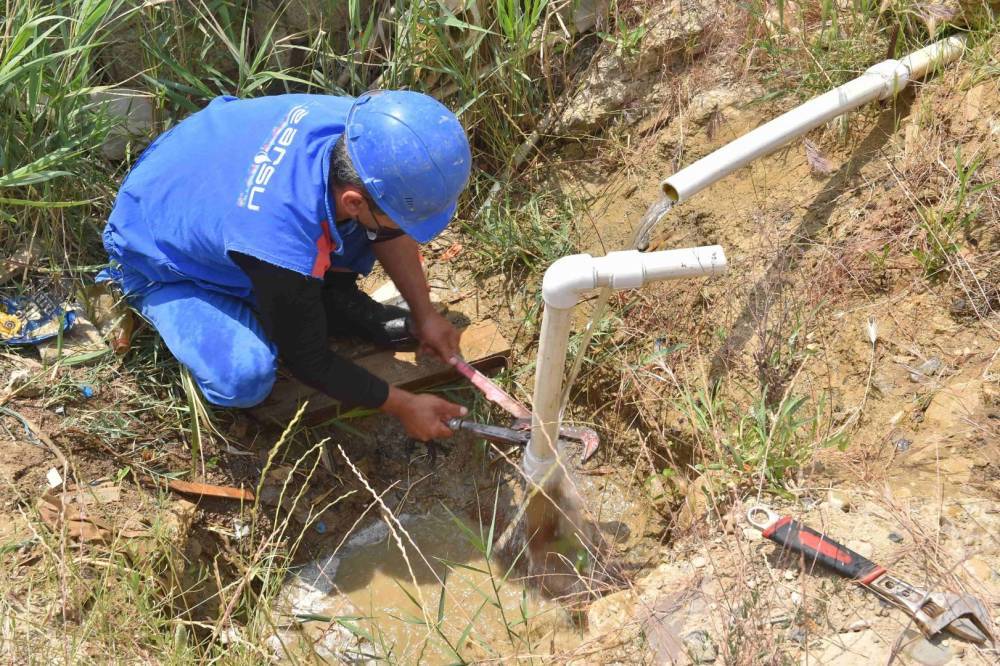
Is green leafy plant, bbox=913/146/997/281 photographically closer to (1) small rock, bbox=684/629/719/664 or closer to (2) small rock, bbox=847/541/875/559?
(2) small rock, bbox=847/541/875/559

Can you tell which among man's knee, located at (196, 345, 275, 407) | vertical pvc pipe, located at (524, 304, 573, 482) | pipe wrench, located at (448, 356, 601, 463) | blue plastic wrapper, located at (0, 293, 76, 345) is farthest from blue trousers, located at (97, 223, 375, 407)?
vertical pvc pipe, located at (524, 304, 573, 482)

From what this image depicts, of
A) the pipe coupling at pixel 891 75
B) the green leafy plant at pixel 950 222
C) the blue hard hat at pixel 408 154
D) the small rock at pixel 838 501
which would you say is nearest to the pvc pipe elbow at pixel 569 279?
the blue hard hat at pixel 408 154

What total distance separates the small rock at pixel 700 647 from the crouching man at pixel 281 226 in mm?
969

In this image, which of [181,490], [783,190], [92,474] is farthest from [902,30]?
[92,474]

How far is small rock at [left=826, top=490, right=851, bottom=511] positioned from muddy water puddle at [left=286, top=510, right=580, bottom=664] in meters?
0.84

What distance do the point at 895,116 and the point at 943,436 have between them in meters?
1.08

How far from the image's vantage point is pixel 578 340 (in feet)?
9.08

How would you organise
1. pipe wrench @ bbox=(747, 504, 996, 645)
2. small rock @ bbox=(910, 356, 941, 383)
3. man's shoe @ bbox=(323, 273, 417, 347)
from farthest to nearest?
1. man's shoe @ bbox=(323, 273, 417, 347)
2. small rock @ bbox=(910, 356, 941, 383)
3. pipe wrench @ bbox=(747, 504, 996, 645)

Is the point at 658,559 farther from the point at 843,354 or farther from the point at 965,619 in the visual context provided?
the point at 965,619

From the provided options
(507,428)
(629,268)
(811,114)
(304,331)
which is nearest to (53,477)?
(304,331)

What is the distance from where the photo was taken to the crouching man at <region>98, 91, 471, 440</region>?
6.65 ft

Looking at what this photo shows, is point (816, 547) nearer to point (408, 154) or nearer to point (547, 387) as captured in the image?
point (547, 387)

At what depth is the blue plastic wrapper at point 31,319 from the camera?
261 centimetres

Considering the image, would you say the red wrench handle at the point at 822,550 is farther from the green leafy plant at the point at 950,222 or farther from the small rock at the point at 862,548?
the green leafy plant at the point at 950,222
